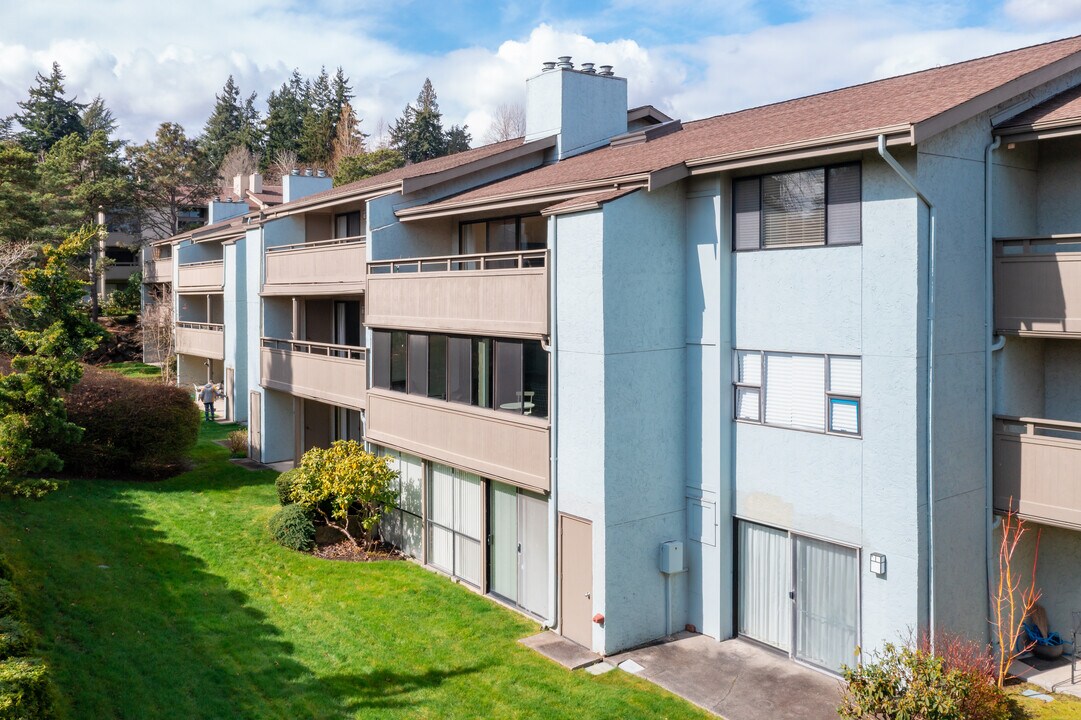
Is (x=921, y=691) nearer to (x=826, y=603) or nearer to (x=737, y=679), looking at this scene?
(x=826, y=603)

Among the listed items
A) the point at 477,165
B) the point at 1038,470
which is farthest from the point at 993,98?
the point at 477,165

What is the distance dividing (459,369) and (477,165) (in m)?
6.14

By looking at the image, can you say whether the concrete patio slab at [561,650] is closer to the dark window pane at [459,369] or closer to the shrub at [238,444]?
the dark window pane at [459,369]

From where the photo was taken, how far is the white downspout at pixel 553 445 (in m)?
14.7

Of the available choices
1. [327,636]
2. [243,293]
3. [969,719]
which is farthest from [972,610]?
[243,293]

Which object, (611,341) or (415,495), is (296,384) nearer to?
(415,495)

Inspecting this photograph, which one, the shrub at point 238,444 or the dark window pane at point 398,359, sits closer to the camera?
the dark window pane at point 398,359

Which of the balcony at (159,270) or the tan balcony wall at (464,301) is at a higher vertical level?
the balcony at (159,270)

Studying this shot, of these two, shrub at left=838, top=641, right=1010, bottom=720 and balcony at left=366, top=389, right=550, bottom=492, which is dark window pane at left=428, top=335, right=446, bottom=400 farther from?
shrub at left=838, top=641, right=1010, bottom=720

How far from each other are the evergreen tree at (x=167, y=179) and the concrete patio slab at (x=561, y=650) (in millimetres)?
52768

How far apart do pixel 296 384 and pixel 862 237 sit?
693 inches

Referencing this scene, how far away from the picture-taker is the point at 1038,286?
40.5 feet

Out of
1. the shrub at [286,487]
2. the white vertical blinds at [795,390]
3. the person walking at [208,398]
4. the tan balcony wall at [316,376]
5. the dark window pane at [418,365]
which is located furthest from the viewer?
the person walking at [208,398]

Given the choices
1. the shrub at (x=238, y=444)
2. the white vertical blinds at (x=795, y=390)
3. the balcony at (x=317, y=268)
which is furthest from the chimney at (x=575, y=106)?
the shrub at (x=238, y=444)
